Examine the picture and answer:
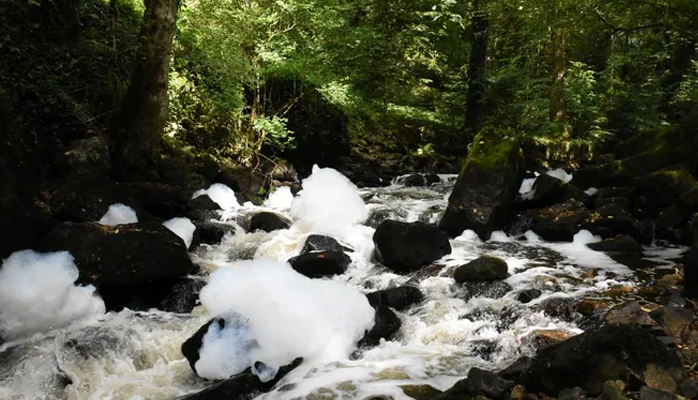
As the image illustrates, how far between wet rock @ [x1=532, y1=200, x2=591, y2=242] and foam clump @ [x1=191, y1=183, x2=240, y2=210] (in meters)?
5.89

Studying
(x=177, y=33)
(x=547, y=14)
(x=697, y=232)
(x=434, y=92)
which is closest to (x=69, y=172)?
(x=177, y=33)

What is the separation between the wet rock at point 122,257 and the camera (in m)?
5.63

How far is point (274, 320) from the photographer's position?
4535 mm

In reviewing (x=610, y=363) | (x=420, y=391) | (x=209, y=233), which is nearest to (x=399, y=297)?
(x=420, y=391)

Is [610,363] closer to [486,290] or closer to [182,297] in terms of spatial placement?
[486,290]

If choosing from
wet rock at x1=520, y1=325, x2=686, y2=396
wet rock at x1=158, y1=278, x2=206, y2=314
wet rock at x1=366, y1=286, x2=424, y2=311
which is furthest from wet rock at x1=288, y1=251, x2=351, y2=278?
wet rock at x1=520, y1=325, x2=686, y2=396

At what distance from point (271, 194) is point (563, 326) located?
760 cm

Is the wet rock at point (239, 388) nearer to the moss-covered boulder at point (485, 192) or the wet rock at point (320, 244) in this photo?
the wet rock at point (320, 244)

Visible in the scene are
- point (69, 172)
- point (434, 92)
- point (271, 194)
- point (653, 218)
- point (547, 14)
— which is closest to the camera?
point (69, 172)

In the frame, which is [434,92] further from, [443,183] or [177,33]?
[177,33]

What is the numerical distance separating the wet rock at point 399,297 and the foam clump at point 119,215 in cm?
379

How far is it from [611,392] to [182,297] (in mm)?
4684

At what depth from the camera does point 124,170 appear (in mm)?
9164

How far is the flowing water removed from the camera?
4.23 m
